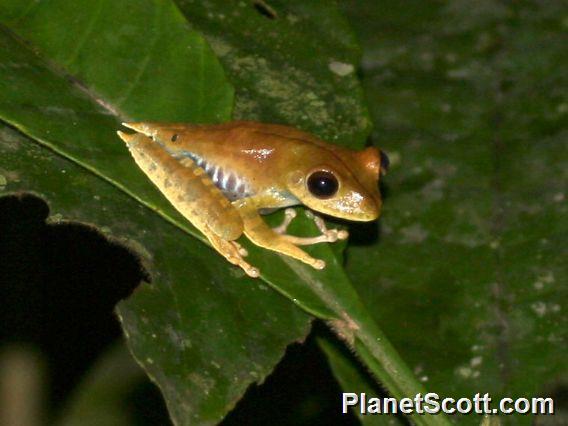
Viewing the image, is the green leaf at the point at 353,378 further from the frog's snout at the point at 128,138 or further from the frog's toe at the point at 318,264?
the frog's snout at the point at 128,138

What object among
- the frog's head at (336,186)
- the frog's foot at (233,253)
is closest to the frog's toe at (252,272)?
the frog's foot at (233,253)

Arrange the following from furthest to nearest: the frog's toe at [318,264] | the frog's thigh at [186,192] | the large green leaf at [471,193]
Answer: the large green leaf at [471,193] < the frog's thigh at [186,192] < the frog's toe at [318,264]

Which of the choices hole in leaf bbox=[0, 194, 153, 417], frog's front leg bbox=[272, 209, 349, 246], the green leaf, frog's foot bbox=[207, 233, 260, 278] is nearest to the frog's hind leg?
frog's foot bbox=[207, 233, 260, 278]

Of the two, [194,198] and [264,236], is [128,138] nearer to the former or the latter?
[194,198]

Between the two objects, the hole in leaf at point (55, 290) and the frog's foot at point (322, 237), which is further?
the hole in leaf at point (55, 290)

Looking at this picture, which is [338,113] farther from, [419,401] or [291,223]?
[419,401]

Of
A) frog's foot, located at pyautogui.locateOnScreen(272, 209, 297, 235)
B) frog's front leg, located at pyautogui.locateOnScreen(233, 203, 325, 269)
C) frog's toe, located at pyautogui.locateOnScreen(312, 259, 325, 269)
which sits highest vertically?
frog's toe, located at pyautogui.locateOnScreen(312, 259, 325, 269)

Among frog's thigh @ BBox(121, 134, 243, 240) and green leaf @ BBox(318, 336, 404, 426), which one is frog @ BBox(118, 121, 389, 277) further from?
green leaf @ BBox(318, 336, 404, 426)
